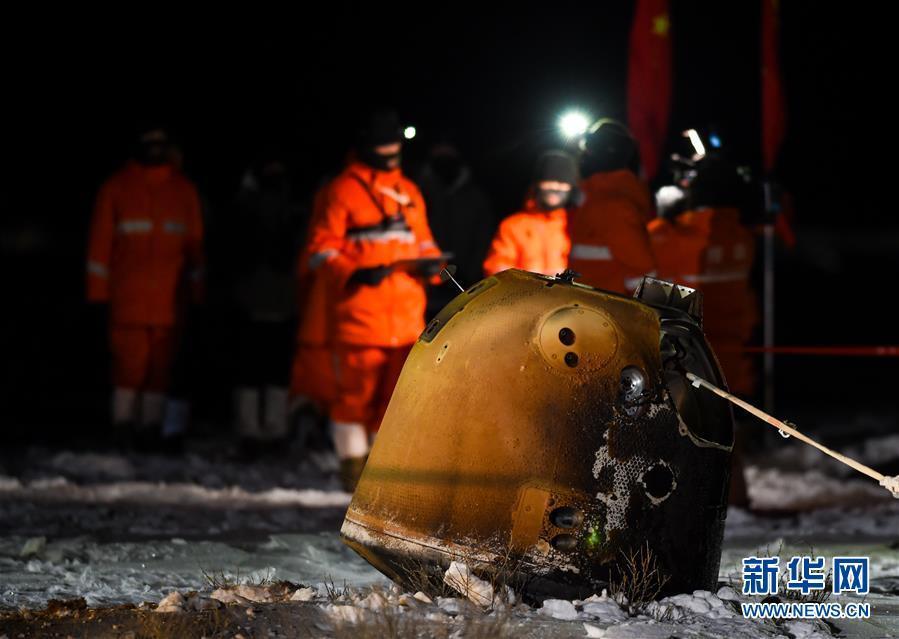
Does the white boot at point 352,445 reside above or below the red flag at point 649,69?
below

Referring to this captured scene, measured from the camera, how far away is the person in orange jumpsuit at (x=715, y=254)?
8.52 m

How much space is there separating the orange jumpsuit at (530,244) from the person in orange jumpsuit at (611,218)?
99 cm

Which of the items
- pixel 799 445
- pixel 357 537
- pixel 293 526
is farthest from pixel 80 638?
pixel 799 445

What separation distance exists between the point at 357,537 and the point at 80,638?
1151 millimetres

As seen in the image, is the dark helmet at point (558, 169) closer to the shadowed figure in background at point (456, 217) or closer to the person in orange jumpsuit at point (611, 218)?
the person in orange jumpsuit at point (611, 218)

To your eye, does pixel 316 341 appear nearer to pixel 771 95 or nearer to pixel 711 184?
pixel 711 184

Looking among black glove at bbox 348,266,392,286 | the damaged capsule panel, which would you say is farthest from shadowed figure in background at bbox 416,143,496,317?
the damaged capsule panel

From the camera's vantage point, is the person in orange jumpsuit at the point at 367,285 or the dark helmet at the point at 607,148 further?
the person in orange jumpsuit at the point at 367,285

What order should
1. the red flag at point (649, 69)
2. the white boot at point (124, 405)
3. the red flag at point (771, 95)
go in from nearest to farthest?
the white boot at point (124, 405), the red flag at point (771, 95), the red flag at point (649, 69)

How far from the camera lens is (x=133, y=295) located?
972cm

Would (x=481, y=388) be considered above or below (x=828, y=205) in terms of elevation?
below

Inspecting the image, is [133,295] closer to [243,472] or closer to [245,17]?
[243,472]

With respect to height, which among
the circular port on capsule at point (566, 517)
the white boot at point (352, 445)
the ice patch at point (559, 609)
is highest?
the white boot at point (352, 445)

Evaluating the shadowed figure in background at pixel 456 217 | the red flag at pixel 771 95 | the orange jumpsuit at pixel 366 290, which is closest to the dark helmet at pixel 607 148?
the orange jumpsuit at pixel 366 290
